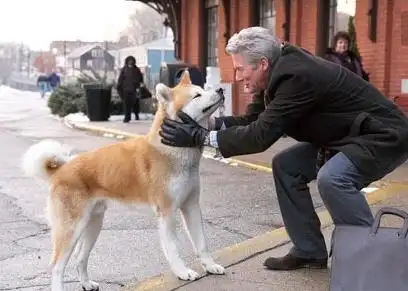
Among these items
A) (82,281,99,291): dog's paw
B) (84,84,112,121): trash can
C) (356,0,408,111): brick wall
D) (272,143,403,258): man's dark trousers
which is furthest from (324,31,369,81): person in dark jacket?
(84,84,112,121): trash can

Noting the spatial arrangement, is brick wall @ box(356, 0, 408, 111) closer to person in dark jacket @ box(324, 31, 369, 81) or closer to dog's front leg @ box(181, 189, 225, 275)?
person in dark jacket @ box(324, 31, 369, 81)

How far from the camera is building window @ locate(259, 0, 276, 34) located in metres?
15.9

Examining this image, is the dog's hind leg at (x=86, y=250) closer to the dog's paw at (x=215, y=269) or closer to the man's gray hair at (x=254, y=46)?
the dog's paw at (x=215, y=269)

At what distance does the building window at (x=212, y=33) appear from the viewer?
18.9 meters

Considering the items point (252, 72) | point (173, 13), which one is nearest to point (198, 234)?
point (252, 72)

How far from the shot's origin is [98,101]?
2056 centimetres

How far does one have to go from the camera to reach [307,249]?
15.5 feet

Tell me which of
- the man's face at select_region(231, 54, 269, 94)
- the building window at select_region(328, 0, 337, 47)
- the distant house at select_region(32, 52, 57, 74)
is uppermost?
the building window at select_region(328, 0, 337, 47)

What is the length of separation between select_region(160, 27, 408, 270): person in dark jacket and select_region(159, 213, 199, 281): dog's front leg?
579 millimetres

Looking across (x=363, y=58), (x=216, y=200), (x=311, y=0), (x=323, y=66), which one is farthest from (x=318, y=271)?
(x=311, y=0)

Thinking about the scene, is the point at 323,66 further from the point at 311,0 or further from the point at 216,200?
the point at 311,0

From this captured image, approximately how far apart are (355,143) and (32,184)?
6.25 m

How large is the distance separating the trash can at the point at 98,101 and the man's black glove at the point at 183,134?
16342 millimetres

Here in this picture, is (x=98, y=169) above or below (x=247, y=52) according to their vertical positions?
below
